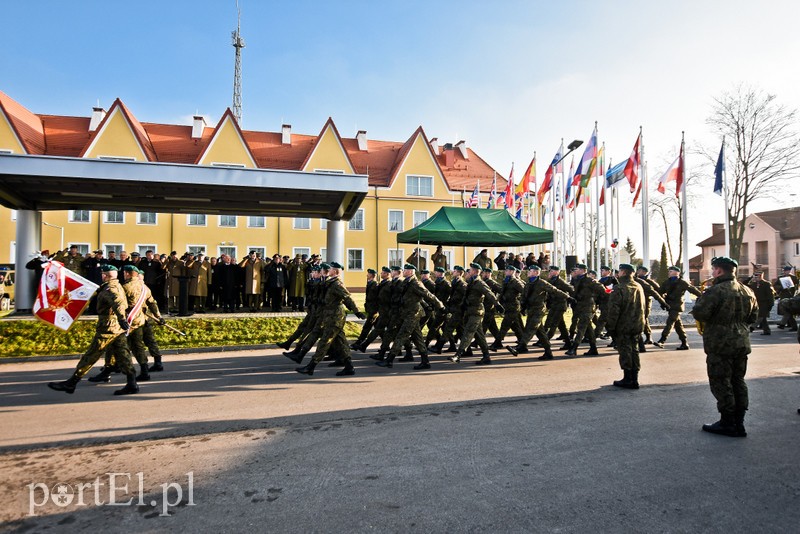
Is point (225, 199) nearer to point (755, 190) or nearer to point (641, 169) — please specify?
point (641, 169)

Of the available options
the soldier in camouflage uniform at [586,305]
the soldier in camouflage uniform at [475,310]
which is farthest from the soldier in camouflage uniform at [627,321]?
the soldier in camouflage uniform at [586,305]

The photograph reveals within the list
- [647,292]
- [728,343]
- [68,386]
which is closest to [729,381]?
[728,343]

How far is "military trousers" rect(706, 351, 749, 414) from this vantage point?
5.19m

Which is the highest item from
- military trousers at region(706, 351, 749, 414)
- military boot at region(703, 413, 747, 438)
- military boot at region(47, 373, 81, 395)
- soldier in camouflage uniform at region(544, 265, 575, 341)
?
soldier in camouflage uniform at region(544, 265, 575, 341)

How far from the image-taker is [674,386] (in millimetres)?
7574

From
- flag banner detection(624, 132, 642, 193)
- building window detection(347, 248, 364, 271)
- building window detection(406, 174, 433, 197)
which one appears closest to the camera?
flag banner detection(624, 132, 642, 193)

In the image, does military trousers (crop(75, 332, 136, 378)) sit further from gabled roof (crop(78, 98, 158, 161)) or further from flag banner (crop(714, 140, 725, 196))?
gabled roof (crop(78, 98, 158, 161))

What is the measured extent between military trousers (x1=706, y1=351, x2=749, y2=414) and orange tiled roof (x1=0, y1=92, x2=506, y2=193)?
32.5m

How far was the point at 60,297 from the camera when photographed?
29.9 feet

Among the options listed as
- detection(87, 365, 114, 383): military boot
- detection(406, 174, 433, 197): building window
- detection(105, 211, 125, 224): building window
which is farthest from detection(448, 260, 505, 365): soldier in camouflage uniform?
detection(105, 211, 125, 224): building window

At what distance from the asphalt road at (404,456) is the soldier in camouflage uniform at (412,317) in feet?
4.53

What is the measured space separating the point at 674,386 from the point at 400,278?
5381 millimetres

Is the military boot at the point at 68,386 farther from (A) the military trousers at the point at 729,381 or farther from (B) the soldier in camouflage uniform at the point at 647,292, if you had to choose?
(B) the soldier in camouflage uniform at the point at 647,292

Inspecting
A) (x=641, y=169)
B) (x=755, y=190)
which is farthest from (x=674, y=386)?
(x=755, y=190)
